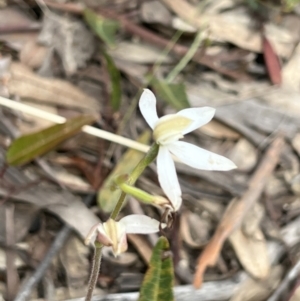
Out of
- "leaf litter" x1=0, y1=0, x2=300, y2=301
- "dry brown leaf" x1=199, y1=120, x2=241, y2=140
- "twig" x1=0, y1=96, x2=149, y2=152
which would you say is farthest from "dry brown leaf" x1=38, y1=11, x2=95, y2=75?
"dry brown leaf" x1=199, y1=120, x2=241, y2=140

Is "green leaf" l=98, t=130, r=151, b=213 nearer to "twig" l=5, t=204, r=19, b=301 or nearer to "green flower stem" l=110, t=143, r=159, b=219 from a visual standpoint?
"twig" l=5, t=204, r=19, b=301

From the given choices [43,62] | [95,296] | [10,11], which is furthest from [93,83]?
[95,296]

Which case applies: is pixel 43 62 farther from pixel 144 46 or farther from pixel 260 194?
pixel 260 194

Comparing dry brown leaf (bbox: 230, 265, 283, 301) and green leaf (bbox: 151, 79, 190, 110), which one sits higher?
green leaf (bbox: 151, 79, 190, 110)

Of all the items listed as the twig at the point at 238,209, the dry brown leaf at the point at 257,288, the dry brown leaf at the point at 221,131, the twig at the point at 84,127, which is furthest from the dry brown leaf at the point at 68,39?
the dry brown leaf at the point at 257,288

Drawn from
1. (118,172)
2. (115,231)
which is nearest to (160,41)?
(118,172)

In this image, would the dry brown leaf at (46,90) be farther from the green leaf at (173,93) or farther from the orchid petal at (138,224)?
the orchid petal at (138,224)

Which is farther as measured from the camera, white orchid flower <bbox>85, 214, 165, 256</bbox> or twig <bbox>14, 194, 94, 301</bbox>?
twig <bbox>14, 194, 94, 301</bbox>
